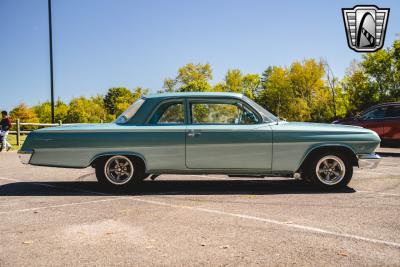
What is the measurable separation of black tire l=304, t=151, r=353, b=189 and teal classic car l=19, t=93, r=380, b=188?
2 centimetres

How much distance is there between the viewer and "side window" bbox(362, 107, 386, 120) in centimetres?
1502

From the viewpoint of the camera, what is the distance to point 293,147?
7.00m

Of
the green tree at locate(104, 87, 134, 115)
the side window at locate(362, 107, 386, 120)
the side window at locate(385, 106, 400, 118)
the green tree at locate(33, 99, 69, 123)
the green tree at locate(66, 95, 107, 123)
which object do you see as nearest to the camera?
the side window at locate(385, 106, 400, 118)

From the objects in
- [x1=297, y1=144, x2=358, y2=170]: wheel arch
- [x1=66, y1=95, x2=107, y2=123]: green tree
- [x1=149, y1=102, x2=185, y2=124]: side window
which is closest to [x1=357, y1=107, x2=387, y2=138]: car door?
[x1=297, y1=144, x2=358, y2=170]: wheel arch

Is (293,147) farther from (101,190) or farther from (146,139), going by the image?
(101,190)

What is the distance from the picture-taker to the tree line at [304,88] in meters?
44.4

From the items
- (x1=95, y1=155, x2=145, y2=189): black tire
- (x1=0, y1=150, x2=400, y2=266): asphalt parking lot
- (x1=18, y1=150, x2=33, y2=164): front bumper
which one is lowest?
(x1=0, y1=150, x2=400, y2=266): asphalt parking lot

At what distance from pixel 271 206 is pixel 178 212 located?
4.38 ft

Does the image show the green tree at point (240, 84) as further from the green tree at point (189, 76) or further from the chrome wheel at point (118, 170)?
the chrome wheel at point (118, 170)

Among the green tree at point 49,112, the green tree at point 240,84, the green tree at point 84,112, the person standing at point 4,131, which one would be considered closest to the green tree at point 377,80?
the green tree at point 240,84

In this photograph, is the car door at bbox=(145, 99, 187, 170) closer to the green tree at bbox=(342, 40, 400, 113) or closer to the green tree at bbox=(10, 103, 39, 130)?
the green tree at bbox=(342, 40, 400, 113)

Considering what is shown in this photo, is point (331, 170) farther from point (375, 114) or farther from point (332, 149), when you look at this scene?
point (375, 114)

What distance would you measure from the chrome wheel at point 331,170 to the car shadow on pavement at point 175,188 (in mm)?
190

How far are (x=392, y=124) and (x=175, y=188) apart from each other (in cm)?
1017
